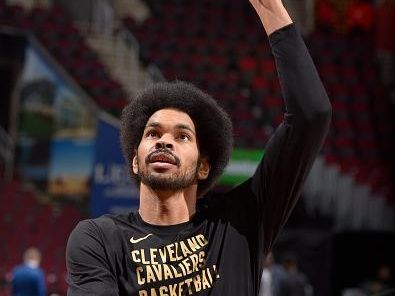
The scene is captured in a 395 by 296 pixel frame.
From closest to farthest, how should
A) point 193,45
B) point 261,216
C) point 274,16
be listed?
point 274,16 → point 261,216 → point 193,45

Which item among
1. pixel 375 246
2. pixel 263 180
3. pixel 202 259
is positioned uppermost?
pixel 263 180

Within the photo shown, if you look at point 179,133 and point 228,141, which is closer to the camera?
point 179,133

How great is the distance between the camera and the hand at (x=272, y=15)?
7.27ft

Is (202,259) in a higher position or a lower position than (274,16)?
lower

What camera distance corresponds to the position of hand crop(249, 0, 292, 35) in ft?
7.27

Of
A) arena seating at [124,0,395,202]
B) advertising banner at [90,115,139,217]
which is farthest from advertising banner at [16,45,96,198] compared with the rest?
advertising banner at [90,115,139,217]

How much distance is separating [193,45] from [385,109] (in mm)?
3949

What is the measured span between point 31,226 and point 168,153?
1098cm

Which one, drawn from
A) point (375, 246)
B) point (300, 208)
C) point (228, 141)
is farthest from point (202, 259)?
point (375, 246)

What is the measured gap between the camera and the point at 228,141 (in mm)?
2529

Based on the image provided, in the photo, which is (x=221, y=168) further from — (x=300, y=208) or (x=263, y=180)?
(x=300, y=208)

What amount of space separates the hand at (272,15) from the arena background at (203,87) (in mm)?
7148

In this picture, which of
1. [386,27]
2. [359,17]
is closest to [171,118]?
[386,27]

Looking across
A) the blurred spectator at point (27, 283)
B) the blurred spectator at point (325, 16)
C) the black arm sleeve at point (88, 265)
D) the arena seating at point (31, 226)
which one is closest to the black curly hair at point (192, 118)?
the black arm sleeve at point (88, 265)
